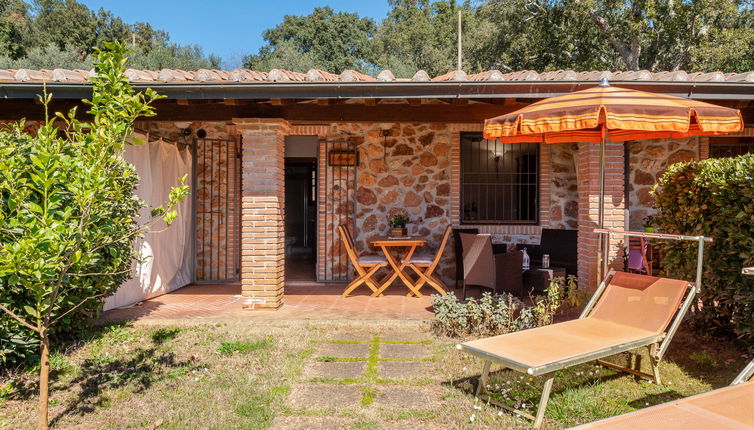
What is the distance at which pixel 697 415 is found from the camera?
2.04 meters

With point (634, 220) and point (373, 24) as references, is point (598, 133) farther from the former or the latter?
point (373, 24)

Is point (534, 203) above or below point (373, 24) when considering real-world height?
below

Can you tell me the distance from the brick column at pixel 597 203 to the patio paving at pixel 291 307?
1.85m

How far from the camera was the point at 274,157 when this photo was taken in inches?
208

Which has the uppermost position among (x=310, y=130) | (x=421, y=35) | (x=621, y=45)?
(x=421, y=35)

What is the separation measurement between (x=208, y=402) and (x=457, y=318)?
7.46 feet

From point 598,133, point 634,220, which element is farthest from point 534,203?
point 598,133

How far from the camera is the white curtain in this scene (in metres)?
5.72

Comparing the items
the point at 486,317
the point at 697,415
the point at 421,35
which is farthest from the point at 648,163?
the point at 421,35

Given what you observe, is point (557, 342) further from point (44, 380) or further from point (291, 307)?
point (291, 307)

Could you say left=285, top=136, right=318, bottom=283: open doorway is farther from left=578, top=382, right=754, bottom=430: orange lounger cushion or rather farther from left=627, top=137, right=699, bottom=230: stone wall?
left=578, top=382, right=754, bottom=430: orange lounger cushion

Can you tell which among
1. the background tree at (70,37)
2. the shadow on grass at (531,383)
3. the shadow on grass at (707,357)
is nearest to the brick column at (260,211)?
the shadow on grass at (531,383)

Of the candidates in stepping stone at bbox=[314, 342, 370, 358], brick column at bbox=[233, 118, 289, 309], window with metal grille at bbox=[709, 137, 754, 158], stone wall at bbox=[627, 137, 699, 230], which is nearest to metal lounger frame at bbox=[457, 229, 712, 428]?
stepping stone at bbox=[314, 342, 370, 358]

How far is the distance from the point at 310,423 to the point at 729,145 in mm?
7720
